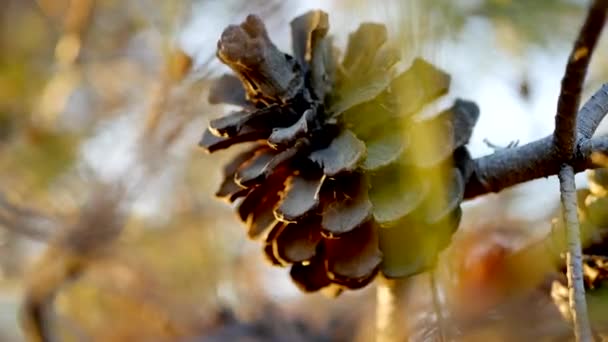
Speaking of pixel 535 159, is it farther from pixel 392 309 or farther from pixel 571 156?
pixel 392 309

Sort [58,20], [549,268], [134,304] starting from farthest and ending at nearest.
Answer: [58,20], [134,304], [549,268]

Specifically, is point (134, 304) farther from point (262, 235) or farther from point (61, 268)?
point (262, 235)

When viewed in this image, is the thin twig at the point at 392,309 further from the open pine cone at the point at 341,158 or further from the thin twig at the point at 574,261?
the thin twig at the point at 574,261

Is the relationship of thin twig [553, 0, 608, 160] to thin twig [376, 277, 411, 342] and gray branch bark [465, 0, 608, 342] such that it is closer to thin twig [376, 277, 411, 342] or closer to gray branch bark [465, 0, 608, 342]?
gray branch bark [465, 0, 608, 342]

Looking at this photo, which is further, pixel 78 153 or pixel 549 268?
pixel 78 153

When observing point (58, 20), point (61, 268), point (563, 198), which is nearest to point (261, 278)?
point (61, 268)

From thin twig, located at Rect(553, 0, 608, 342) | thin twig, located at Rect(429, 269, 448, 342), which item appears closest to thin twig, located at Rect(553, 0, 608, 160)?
thin twig, located at Rect(553, 0, 608, 342)
